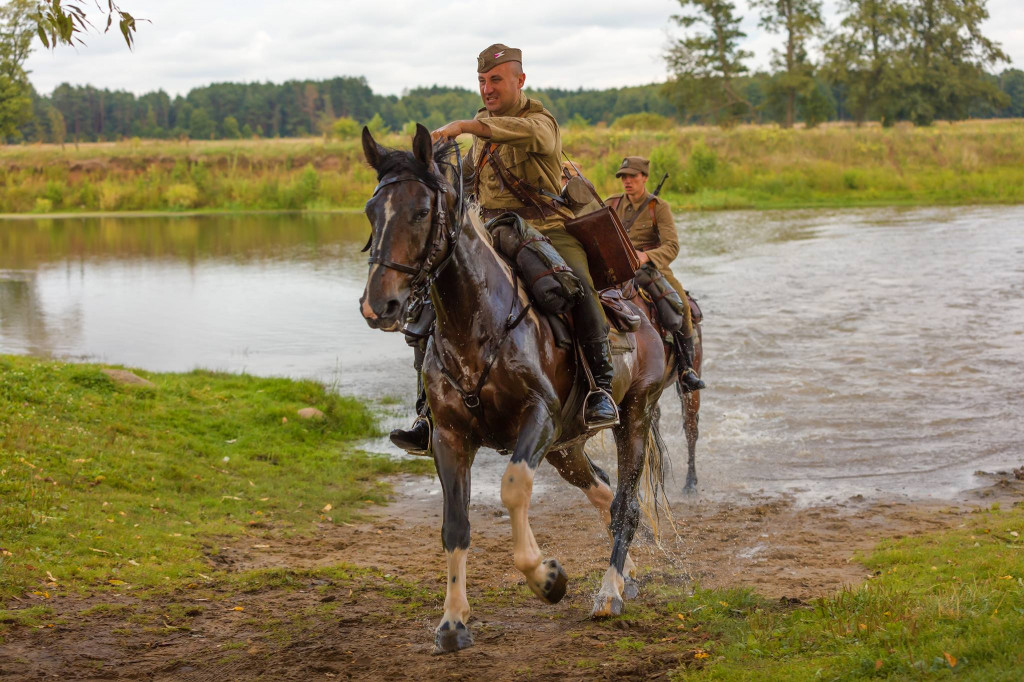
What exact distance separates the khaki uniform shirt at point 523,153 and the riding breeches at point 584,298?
5.6 inches

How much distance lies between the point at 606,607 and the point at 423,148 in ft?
11.6

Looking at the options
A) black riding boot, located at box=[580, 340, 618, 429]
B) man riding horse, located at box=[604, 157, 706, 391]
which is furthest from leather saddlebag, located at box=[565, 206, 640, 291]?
man riding horse, located at box=[604, 157, 706, 391]

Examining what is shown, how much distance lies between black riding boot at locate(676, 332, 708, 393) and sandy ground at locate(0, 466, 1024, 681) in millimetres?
1303

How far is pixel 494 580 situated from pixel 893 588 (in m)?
3.09

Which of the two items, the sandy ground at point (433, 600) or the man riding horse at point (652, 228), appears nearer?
the sandy ground at point (433, 600)

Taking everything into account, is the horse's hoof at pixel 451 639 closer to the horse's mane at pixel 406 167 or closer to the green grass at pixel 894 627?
the green grass at pixel 894 627

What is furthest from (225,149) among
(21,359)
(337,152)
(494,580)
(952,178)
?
(494,580)

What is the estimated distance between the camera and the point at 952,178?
168 ft

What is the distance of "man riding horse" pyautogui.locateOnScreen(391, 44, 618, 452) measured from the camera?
6.58m

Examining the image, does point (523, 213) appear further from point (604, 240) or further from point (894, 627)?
point (894, 627)

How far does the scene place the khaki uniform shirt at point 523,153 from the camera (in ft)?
20.7

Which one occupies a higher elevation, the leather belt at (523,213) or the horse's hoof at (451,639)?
the leather belt at (523,213)

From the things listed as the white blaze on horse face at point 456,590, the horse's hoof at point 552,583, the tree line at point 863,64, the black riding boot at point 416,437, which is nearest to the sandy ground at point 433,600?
the white blaze on horse face at point 456,590

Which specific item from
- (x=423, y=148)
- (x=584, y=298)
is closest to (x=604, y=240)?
(x=584, y=298)
